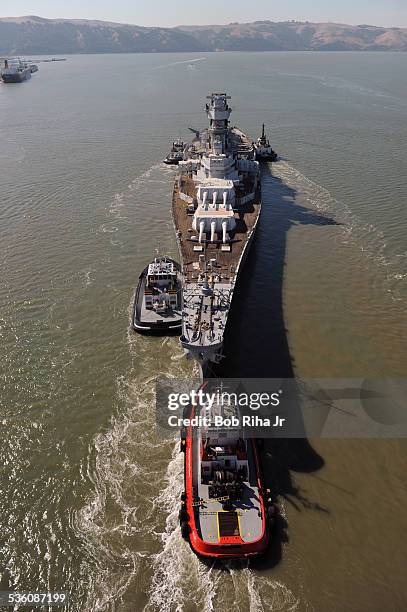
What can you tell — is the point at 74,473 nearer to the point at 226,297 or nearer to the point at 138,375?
the point at 138,375

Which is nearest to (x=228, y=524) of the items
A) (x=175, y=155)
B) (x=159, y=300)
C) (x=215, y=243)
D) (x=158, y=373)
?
(x=158, y=373)

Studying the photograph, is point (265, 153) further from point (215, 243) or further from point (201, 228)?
point (215, 243)

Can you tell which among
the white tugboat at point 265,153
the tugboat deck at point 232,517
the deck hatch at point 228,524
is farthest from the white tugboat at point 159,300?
the white tugboat at point 265,153

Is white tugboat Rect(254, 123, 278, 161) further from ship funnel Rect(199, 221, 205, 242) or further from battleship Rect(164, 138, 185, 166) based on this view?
ship funnel Rect(199, 221, 205, 242)

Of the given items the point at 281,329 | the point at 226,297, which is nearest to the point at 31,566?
the point at 226,297

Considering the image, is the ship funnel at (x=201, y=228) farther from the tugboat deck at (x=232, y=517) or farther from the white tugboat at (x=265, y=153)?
the white tugboat at (x=265, y=153)

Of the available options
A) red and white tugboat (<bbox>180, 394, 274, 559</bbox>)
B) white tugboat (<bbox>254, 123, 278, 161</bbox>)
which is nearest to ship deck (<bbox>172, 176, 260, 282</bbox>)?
red and white tugboat (<bbox>180, 394, 274, 559</bbox>)
